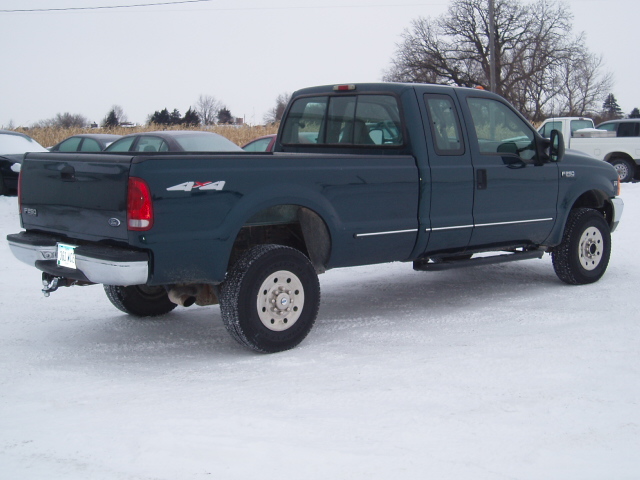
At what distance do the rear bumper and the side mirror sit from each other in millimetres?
4228

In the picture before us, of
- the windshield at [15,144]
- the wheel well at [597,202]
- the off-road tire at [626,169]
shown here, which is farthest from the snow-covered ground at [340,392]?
the off-road tire at [626,169]

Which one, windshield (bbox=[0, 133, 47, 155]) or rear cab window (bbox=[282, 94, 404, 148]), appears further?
windshield (bbox=[0, 133, 47, 155])

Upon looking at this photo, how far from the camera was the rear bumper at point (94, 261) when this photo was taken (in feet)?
16.6

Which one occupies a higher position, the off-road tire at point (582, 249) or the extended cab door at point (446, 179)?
the extended cab door at point (446, 179)

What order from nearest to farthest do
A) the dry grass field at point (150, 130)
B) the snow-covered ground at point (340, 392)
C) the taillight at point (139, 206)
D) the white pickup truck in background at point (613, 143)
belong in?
1. the snow-covered ground at point (340, 392)
2. the taillight at point (139, 206)
3. the white pickup truck in background at point (613, 143)
4. the dry grass field at point (150, 130)

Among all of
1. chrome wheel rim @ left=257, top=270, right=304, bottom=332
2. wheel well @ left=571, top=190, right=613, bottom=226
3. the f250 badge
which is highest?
the f250 badge

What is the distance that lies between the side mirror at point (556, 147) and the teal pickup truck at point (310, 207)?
21 millimetres

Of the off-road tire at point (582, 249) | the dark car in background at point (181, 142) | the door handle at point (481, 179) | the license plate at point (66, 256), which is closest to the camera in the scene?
the license plate at point (66, 256)

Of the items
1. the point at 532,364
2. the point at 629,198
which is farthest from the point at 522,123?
the point at 629,198

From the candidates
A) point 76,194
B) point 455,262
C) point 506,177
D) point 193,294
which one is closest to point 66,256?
point 76,194

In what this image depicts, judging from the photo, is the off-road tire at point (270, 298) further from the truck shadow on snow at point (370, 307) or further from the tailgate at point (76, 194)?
the tailgate at point (76, 194)

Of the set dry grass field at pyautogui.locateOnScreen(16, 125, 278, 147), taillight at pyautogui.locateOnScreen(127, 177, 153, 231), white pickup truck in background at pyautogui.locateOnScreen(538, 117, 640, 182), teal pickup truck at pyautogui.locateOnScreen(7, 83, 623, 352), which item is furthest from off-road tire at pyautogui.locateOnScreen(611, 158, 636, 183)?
taillight at pyautogui.locateOnScreen(127, 177, 153, 231)

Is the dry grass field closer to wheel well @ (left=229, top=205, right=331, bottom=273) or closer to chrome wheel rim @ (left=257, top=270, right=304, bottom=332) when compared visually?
wheel well @ (left=229, top=205, right=331, bottom=273)

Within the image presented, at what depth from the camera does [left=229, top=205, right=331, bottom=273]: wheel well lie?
19.6 ft
